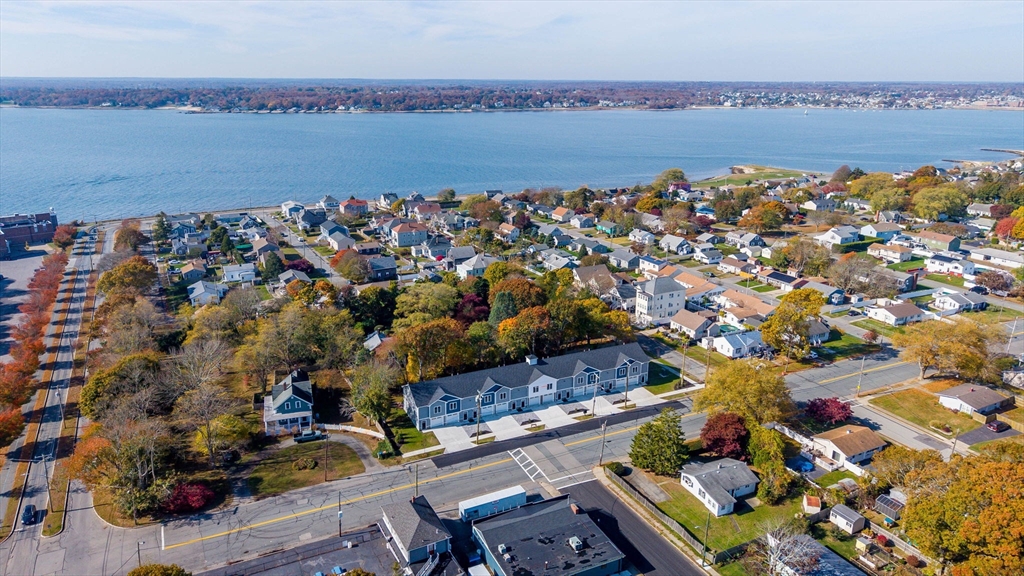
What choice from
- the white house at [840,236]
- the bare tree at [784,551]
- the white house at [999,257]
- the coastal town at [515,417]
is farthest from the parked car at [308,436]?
the white house at [999,257]

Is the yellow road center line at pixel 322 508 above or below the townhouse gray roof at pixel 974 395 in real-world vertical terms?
below

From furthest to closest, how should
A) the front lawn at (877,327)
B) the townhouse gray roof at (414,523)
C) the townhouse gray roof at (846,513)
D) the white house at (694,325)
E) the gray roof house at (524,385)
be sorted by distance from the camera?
the front lawn at (877,327) < the white house at (694,325) < the gray roof house at (524,385) < the townhouse gray roof at (846,513) < the townhouse gray roof at (414,523)

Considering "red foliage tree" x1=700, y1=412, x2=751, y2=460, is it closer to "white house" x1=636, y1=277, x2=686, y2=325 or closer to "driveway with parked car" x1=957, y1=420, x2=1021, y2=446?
"driveway with parked car" x1=957, y1=420, x2=1021, y2=446

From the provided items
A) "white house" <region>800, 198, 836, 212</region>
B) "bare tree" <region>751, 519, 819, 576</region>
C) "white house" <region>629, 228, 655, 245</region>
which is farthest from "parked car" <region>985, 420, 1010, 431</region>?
"white house" <region>800, 198, 836, 212</region>

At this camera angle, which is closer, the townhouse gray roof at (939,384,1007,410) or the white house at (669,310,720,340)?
the townhouse gray roof at (939,384,1007,410)

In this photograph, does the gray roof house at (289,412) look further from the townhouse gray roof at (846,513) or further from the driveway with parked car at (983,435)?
the driveway with parked car at (983,435)

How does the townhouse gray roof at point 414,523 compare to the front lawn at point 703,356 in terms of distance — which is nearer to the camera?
the townhouse gray roof at point 414,523
